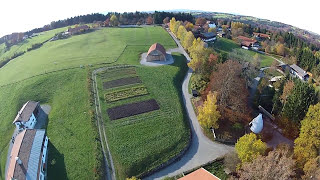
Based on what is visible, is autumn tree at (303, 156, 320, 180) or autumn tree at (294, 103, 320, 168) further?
autumn tree at (294, 103, 320, 168)

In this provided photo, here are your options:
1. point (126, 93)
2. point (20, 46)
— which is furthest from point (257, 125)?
point (20, 46)

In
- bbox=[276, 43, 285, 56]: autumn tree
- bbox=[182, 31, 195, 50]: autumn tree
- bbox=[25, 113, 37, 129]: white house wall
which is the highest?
bbox=[182, 31, 195, 50]: autumn tree

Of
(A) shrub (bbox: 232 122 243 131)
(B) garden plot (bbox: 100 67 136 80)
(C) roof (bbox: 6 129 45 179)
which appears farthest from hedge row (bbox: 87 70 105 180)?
(A) shrub (bbox: 232 122 243 131)

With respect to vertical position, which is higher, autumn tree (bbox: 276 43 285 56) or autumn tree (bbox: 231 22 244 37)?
autumn tree (bbox: 231 22 244 37)

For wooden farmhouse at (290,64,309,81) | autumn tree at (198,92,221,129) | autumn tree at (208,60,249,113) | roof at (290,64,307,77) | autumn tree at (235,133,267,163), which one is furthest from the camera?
roof at (290,64,307,77)

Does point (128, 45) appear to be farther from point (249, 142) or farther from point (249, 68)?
point (249, 142)

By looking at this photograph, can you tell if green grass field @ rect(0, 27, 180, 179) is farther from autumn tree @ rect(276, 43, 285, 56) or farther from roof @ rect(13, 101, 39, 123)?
autumn tree @ rect(276, 43, 285, 56)

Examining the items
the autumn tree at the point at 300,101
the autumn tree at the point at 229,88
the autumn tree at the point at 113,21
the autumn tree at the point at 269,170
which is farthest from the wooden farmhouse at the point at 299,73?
the autumn tree at the point at 113,21
